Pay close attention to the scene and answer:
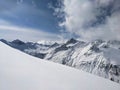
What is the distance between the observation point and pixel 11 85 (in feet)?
8.93

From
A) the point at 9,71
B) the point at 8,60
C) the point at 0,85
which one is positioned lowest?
the point at 0,85

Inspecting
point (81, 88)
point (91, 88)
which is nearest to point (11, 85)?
point (81, 88)

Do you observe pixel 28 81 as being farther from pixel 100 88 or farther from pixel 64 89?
pixel 100 88

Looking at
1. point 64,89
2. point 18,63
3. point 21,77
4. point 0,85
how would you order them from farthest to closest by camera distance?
1. point 18,63
2. point 21,77
3. point 64,89
4. point 0,85

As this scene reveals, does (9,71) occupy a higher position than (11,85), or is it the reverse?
(9,71)

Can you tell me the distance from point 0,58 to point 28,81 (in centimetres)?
153

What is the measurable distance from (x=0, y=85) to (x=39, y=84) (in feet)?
2.41

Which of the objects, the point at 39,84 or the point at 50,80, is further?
the point at 50,80

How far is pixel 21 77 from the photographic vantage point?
332 cm

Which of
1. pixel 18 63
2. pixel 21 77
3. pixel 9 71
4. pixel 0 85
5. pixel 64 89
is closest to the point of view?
pixel 0 85

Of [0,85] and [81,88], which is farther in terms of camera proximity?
[81,88]

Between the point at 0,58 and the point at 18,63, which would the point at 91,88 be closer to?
the point at 18,63

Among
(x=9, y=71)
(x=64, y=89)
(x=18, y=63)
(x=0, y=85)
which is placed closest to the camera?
(x=0, y=85)

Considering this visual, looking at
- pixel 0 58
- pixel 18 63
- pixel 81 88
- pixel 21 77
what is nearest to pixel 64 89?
pixel 81 88
